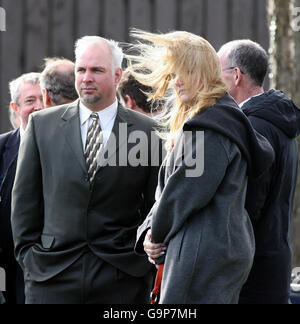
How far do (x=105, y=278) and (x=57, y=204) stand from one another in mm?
426

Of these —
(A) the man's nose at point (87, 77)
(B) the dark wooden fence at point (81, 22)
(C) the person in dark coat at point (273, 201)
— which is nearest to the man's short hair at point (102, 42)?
(A) the man's nose at point (87, 77)

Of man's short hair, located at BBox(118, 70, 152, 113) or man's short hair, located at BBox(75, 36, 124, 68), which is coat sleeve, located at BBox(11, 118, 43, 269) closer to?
man's short hair, located at BBox(75, 36, 124, 68)

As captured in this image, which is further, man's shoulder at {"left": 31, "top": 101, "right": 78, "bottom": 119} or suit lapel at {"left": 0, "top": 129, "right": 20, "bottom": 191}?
suit lapel at {"left": 0, "top": 129, "right": 20, "bottom": 191}

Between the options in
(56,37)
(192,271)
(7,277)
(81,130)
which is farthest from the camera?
(56,37)

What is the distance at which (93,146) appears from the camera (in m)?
4.11

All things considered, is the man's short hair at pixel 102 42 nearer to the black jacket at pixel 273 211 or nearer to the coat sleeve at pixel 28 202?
the coat sleeve at pixel 28 202

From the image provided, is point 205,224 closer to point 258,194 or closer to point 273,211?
point 258,194

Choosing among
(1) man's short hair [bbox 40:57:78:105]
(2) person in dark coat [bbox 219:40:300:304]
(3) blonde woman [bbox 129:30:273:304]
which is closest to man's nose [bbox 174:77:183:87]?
(3) blonde woman [bbox 129:30:273:304]

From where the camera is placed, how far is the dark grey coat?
10.7ft

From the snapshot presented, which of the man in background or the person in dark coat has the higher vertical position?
the man in background

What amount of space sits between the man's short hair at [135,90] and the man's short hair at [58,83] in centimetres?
32
